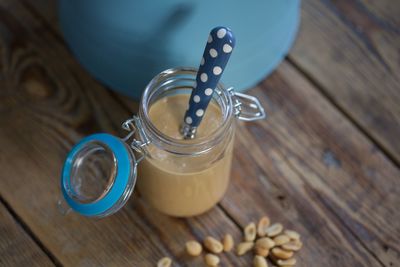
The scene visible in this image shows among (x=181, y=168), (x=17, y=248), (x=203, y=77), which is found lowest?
(x=17, y=248)

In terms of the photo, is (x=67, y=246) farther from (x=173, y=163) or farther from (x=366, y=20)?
(x=366, y=20)

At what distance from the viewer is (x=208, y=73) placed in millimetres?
574

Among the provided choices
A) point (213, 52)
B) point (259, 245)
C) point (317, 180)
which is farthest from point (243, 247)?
point (213, 52)

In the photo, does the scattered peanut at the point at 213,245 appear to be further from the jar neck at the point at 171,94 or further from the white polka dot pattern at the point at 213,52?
the white polka dot pattern at the point at 213,52

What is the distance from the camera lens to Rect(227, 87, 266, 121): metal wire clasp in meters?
0.64

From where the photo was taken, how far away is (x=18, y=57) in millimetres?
787

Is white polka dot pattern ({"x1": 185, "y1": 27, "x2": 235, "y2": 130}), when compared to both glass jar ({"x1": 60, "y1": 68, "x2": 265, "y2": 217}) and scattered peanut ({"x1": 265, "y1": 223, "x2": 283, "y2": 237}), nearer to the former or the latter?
glass jar ({"x1": 60, "y1": 68, "x2": 265, "y2": 217})

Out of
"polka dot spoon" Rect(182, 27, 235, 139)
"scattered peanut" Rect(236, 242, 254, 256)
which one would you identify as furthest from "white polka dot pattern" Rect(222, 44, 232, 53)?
"scattered peanut" Rect(236, 242, 254, 256)

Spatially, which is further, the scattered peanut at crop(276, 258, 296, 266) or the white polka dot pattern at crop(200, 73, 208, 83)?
the scattered peanut at crop(276, 258, 296, 266)

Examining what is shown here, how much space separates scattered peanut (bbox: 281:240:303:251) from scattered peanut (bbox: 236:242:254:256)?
0.03 metres

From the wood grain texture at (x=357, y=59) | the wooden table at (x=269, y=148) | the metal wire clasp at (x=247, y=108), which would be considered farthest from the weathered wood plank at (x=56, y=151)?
the wood grain texture at (x=357, y=59)

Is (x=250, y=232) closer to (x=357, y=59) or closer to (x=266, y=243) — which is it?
(x=266, y=243)

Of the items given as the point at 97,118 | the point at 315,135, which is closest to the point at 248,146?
the point at 315,135

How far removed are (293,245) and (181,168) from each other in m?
0.16
